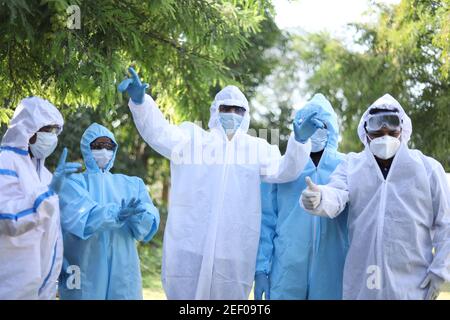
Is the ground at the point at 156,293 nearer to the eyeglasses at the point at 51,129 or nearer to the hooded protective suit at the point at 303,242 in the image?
the hooded protective suit at the point at 303,242

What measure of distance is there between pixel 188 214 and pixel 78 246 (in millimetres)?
1041

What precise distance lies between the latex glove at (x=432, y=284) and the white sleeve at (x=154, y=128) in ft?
7.58

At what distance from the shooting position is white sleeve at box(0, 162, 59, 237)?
5.12 metres

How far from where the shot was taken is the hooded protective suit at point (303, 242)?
578 cm

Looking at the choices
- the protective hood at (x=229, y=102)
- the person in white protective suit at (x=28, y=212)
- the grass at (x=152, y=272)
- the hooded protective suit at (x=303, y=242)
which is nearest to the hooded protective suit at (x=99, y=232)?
the person in white protective suit at (x=28, y=212)

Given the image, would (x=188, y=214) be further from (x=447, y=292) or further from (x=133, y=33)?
(x=447, y=292)

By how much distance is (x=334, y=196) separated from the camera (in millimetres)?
5320

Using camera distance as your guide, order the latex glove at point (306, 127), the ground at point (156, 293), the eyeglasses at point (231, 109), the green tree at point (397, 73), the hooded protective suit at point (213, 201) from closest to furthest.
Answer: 1. the latex glove at point (306, 127)
2. the hooded protective suit at point (213, 201)
3. the eyeglasses at point (231, 109)
4. the green tree at point (397, 73)
5. the ground at point (156, 293)

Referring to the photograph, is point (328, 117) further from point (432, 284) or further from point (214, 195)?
point (432, 284)

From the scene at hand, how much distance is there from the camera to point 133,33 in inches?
268

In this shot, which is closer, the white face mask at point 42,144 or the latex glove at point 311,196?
the latex glove at point 311,196

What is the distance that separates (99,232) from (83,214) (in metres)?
0.37

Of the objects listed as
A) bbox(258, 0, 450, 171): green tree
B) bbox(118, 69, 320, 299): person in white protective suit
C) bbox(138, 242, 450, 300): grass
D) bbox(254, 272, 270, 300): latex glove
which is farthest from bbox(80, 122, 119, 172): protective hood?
bbox(138, 242, 450, 300): grass

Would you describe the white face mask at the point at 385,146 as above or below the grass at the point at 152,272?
above
